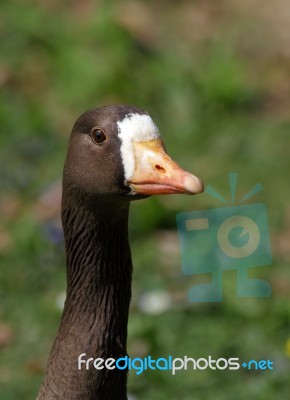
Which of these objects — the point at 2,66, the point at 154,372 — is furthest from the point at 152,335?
the point at 2,66

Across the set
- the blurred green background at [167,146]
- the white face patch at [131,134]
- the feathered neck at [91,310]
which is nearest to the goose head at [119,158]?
the white face patch at [131,134]

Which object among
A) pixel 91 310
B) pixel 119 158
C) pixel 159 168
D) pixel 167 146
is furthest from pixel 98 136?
pixel 167 146

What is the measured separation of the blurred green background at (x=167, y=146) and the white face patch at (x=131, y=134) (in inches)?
63.6

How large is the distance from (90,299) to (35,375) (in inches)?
52.0

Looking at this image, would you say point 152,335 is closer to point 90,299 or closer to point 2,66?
point 90,299

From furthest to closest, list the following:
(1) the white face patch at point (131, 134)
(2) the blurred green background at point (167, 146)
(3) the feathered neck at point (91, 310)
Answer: (2) the blurred green background at point (167, 146) → (3) the feathered neck at point (91, 310) → (1) the white face patch at point (131, 134)

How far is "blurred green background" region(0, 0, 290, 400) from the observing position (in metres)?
4.93

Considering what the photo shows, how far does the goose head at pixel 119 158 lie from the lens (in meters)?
3.24

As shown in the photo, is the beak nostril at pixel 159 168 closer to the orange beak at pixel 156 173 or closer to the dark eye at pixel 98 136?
the orange beak at pixel 156 173

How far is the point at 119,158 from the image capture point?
332cm

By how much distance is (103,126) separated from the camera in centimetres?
337

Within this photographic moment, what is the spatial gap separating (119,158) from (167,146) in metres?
3.34

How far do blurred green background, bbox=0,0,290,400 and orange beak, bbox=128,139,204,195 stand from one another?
5.29 feet

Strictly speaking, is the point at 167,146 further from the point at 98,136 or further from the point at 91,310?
the point at 98,136
